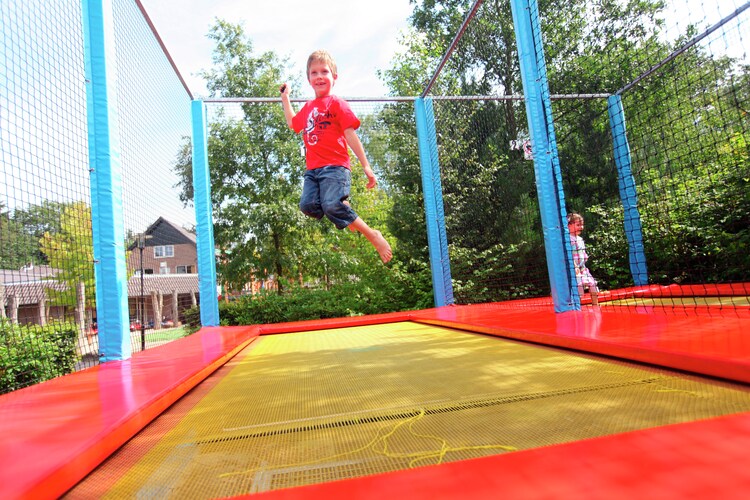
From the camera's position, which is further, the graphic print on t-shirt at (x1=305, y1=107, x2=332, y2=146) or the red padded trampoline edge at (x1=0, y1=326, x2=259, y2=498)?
the graphic print on t-shirt at (x1=305, y1=107, x2=332, y2=146)

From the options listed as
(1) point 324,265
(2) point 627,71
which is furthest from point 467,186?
(1) point 324,265

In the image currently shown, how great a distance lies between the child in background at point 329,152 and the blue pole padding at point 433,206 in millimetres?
1802

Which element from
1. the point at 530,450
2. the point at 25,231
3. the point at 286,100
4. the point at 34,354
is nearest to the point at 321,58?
the point at 286,100

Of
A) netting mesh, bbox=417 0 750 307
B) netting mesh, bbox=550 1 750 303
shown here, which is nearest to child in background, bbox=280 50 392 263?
netting mesh, bbox=417 0 750 307

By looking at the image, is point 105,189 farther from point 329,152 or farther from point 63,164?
point 329,152

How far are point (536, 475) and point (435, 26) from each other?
40.9 ft

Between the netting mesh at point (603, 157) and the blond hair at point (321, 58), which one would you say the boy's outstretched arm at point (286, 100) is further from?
the netting mesh at point (603, 157)

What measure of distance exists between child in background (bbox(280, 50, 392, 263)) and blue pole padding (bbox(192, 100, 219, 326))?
177 centimetres

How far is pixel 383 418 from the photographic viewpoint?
92 centimetres

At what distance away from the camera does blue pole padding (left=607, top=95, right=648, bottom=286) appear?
4391mm

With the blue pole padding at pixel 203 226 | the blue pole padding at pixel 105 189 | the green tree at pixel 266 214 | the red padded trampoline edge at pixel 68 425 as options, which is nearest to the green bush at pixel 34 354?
the blue pole padding at pixel 203 226

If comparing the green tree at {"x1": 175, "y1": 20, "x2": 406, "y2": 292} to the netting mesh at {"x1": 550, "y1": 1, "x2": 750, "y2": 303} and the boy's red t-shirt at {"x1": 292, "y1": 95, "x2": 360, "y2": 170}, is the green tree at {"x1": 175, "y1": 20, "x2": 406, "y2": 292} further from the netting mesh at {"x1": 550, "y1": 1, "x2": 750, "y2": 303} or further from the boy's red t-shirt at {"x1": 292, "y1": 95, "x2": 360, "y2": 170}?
the boy's red t-shirt at {"x1": 292, "y1": 95, "x2": 360, "y2": 170}

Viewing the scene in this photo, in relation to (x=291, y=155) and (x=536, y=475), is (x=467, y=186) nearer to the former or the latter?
(x=291, y=155)

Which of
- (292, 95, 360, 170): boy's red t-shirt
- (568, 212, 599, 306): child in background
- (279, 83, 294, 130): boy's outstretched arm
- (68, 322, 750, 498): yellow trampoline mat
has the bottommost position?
(68, 322, 750, 498): yellow trampoline mat
